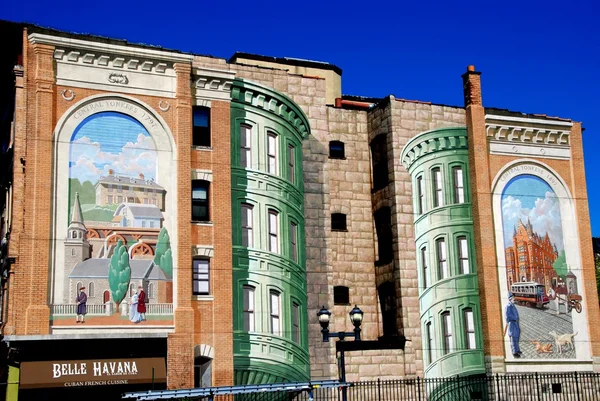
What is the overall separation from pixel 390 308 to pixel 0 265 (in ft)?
56.2

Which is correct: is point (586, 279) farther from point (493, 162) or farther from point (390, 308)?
point (390, 308)

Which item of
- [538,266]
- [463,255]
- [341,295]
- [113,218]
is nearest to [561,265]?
[538,266]

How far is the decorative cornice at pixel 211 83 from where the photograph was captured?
38.2 metres

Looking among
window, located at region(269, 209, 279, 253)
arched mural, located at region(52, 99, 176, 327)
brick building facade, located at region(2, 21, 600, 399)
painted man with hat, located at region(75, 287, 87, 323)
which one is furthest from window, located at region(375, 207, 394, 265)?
painted man with hat, located at region(75, 287, 87, 323)

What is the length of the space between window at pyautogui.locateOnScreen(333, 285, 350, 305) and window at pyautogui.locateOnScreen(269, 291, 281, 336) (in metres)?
4.22

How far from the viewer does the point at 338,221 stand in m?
43.1

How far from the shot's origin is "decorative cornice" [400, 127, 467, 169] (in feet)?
144

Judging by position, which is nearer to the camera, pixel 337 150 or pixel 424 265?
pixel 424 265

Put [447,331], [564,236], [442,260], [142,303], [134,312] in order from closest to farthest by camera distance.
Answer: [134,312], [142,303], [447,331], [442,260], [564,236]

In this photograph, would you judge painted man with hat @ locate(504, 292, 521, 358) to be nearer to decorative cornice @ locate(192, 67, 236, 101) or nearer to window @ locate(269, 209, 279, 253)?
window @ locate(269, 209, 279, 253)

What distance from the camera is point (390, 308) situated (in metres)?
42.7

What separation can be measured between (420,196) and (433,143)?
8.81 feet

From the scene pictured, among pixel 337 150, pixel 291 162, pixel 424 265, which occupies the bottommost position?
pixel 424 265

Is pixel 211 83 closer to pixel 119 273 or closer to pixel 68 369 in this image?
pixel 119 273
